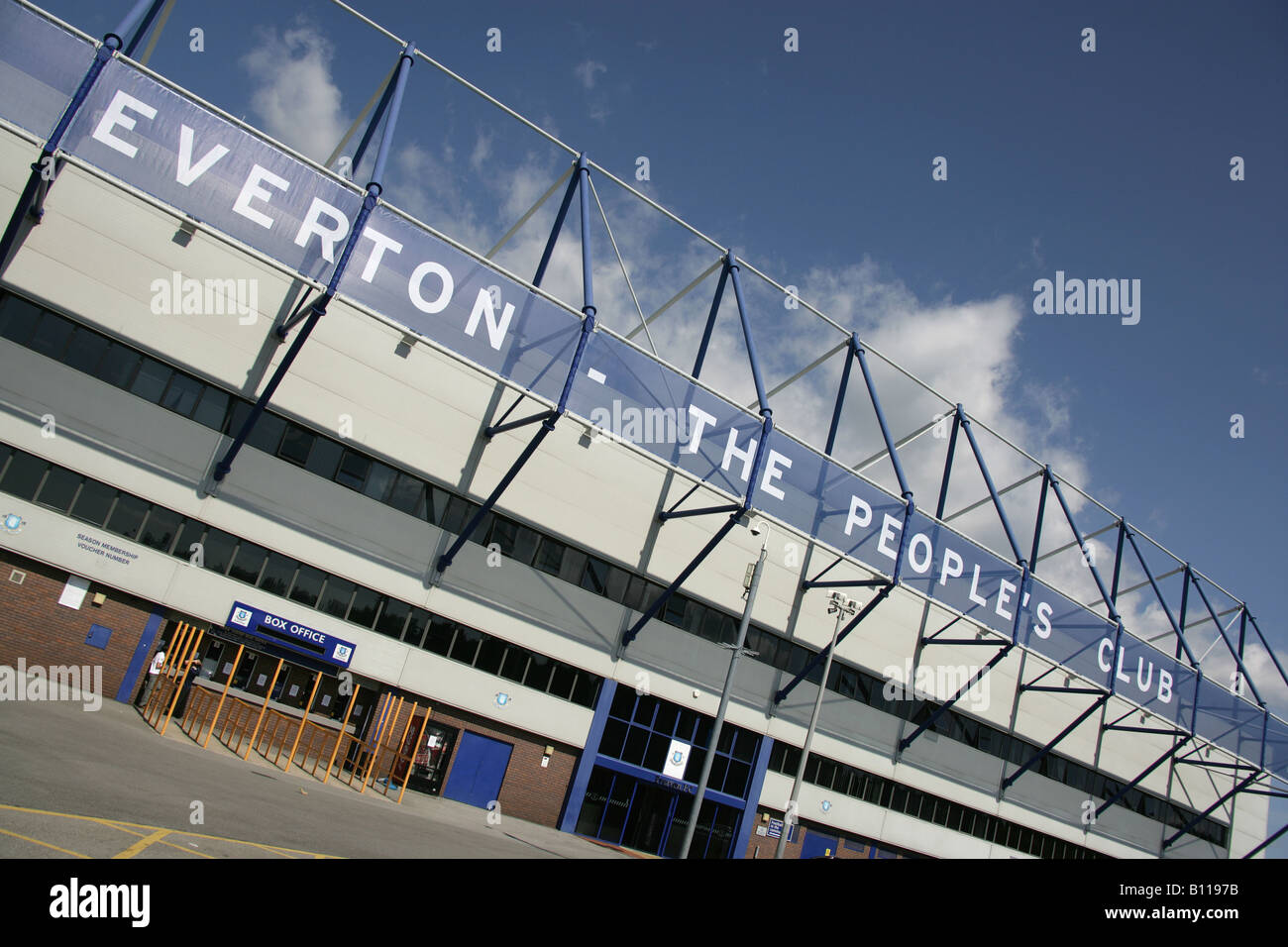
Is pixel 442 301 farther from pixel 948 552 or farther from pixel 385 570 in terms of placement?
pixel 948 552

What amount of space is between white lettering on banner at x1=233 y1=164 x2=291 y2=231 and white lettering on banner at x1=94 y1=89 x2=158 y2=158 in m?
1.97

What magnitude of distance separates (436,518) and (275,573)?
451cm

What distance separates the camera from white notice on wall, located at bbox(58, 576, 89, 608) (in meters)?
19.0

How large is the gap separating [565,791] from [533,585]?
21.2 ft

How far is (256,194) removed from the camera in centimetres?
1680

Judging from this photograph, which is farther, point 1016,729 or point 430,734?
point 1016,729

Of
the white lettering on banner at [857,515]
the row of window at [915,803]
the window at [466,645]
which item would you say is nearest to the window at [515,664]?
the window at [466,645]

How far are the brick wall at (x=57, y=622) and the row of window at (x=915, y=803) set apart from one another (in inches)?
785

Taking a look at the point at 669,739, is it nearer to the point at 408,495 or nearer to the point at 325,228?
the point at 408,495

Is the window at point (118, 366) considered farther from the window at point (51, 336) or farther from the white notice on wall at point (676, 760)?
the white notice on wall at point (676, 760)
